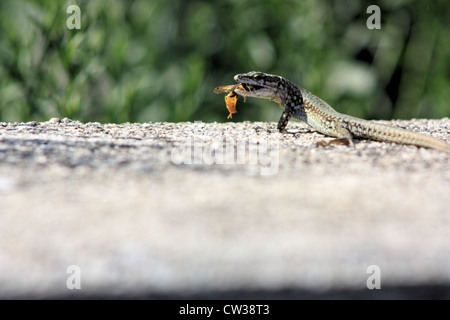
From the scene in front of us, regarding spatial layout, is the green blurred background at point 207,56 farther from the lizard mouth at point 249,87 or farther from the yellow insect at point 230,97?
the lizard mouth at point 249,87

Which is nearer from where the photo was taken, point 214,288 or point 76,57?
point 214,288

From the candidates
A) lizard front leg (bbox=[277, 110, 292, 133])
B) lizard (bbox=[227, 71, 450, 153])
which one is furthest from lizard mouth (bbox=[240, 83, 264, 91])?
lizard front leg (bbox=[277, 110, 292, 133])

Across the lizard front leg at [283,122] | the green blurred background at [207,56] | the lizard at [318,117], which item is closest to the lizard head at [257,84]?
the lizard at [318,117]

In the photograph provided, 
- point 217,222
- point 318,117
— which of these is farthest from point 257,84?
point 217,222

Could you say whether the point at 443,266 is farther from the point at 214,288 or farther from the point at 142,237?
the point at 142,237
